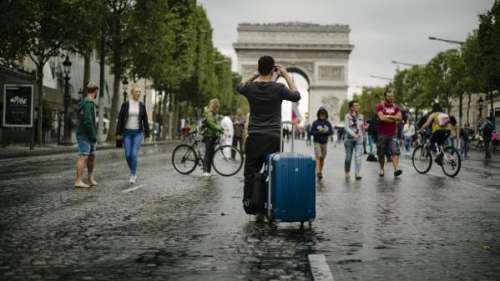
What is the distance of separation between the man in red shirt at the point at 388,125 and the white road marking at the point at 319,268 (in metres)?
10.3

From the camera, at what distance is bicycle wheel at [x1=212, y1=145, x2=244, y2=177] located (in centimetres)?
1628

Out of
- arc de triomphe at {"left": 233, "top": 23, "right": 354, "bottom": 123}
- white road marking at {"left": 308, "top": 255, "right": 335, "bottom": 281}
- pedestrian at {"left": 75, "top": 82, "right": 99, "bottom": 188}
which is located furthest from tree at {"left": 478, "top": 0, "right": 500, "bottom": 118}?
arc de triomphe at {"left": 233, "top": 23, "right": 354, "bottom": 123}

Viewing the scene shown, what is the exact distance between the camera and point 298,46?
9425 centimetres

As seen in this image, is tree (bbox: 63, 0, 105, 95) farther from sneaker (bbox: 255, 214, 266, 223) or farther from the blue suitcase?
the blue suitcase

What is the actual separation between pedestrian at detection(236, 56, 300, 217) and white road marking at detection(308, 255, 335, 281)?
6.54ft

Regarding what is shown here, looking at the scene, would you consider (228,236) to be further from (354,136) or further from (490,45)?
(490,45)

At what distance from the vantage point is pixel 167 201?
1043 cm

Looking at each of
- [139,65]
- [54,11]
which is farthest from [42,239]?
[139,65]

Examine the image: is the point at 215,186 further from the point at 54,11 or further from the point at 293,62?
the point at 293,62

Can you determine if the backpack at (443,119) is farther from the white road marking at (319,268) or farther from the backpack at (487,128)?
the backpack at (487,128)

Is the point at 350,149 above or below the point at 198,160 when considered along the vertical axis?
above

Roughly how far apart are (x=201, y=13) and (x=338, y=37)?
1435 inches

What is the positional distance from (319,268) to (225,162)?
36.5ft

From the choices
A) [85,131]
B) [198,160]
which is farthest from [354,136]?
[85,131]
